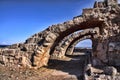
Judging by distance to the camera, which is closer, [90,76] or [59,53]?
[90,76]

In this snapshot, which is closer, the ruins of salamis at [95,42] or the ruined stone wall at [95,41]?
the ruins of salamis at [95,42]

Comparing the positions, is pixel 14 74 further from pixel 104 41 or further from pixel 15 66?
pixel 104 41

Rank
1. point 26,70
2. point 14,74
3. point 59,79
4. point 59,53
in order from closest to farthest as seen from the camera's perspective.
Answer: point 59,79 < point 14,74 < point 26,70 < point 59,53

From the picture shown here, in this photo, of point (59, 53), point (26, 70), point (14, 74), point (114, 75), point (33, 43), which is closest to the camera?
point (114, 75)

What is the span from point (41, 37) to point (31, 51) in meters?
1.22

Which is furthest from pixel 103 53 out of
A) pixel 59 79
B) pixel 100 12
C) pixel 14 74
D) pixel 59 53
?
pixel 59 53

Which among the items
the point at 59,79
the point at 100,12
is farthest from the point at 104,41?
the point at 59,79

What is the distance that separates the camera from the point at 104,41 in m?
14.5

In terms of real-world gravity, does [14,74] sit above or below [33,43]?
below

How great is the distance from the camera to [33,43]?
52.1ft

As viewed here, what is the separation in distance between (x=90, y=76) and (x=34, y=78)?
268 centimetres

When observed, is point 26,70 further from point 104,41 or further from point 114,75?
point 114,75

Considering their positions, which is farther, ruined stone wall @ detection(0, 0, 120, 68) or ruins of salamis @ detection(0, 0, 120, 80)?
ruined stone wall @ detection(0, 0, 120, 68)

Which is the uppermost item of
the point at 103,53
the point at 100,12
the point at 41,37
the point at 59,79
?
the point at 100,12
